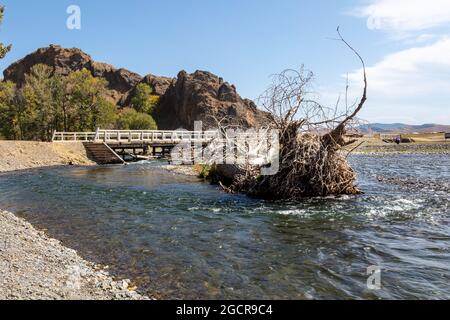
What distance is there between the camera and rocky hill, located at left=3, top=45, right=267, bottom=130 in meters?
102

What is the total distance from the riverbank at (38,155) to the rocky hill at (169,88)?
53468 mm

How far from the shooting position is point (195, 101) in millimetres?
101750

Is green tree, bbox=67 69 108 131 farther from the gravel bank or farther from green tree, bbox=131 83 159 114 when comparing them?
the gravel bank

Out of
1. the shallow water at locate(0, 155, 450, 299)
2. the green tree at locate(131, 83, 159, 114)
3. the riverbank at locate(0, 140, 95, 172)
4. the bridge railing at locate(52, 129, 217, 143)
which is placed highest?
the green tree at locate(131, 83, 159, 114)

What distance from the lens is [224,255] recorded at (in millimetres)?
8930

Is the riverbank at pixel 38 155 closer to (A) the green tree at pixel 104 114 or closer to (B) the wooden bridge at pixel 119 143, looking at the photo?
(B) the wooden bridge at pixel 119 143

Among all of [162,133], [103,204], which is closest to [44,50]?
[162,133]

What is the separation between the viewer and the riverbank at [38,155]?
1238 inches

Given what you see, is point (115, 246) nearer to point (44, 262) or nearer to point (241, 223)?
point (44, 262)

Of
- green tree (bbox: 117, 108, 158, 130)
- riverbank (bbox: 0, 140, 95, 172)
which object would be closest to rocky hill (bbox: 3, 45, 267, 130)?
green tree (bbox: 117, 108, 158, 130)

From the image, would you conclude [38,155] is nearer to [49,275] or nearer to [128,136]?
[128,136]

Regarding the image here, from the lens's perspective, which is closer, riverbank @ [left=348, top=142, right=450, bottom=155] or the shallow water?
the shallow water

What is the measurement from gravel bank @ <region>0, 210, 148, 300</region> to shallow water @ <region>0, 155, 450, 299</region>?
18.9 inches
